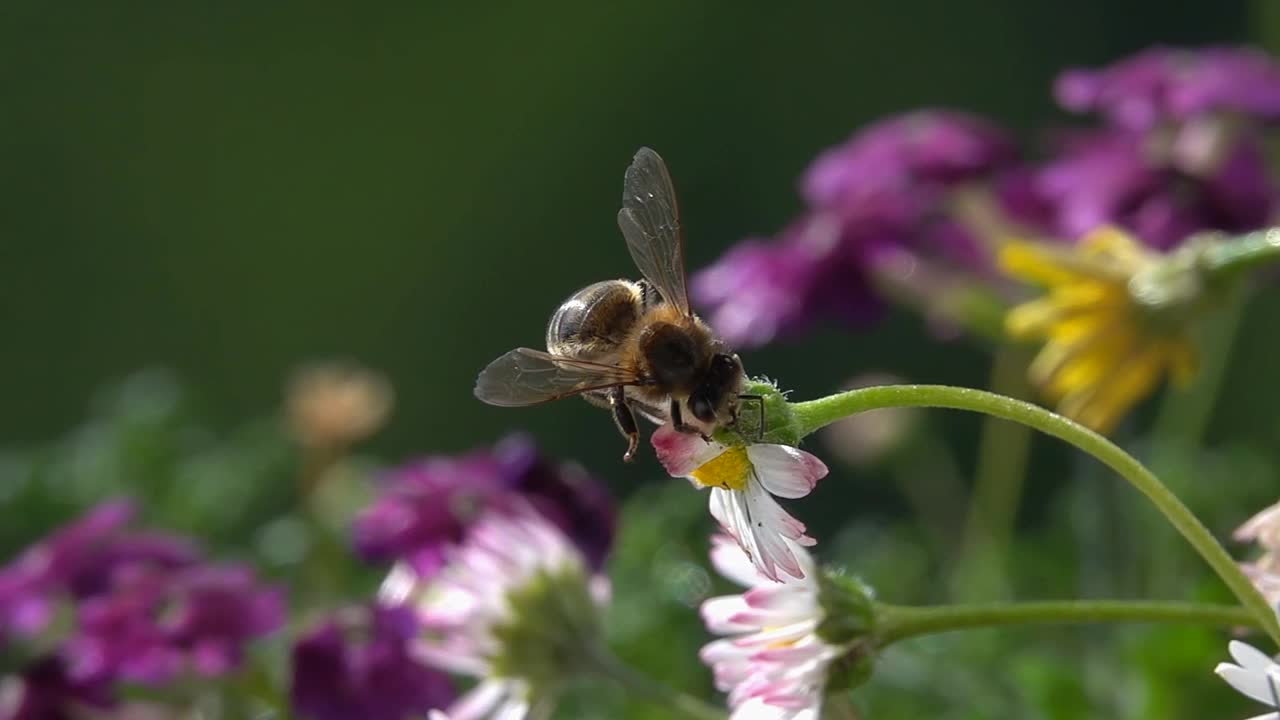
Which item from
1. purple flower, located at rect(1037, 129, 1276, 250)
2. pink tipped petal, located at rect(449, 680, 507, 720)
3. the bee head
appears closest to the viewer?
the bee head

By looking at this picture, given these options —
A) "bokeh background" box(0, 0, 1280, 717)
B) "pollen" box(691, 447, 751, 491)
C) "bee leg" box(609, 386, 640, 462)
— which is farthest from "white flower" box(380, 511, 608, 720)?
"bokeh background" box(0, 0, 1280, 717)

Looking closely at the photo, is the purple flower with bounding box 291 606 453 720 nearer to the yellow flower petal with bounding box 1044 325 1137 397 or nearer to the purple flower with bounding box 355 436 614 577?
the purple flower with bounding box 355 436 614 577

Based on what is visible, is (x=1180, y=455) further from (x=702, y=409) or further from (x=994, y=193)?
(x=702, y=409)

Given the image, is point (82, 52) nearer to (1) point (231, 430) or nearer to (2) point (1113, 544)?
(1) point (231, 430)

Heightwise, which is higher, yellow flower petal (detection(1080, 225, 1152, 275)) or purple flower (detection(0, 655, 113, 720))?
yellow flower petal (detection(1080, 225, 1152, 275))

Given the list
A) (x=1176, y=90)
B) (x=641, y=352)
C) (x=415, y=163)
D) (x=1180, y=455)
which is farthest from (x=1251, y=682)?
(x=415, y=163)

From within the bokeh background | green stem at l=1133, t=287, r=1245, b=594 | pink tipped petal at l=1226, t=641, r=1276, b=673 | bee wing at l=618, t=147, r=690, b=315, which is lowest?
the bokeh background
